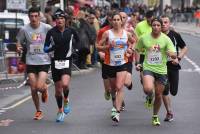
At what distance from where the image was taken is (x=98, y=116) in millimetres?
12508

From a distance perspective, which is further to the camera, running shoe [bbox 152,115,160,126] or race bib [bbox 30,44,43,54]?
race bib [bbox 30,44,43,54]

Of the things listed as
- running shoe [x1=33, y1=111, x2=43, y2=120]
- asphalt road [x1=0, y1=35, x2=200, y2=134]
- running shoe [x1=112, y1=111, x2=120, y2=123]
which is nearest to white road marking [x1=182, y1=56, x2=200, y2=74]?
asphalt road [x1=0, y1=35, x2=200, y2=134]

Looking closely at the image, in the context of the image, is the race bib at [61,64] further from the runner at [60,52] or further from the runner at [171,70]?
the runner at [171,70]

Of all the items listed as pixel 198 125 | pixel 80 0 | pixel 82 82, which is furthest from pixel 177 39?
pixel 80 0

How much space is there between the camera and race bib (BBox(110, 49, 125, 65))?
38.7 ft

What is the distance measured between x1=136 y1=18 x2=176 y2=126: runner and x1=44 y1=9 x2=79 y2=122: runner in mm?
1317

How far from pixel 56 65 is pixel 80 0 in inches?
962

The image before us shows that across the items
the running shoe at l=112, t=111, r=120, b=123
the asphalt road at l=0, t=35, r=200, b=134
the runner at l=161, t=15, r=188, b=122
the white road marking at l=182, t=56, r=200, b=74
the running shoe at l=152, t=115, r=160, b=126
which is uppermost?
the runner at l=161, t=15, r=188, b=122

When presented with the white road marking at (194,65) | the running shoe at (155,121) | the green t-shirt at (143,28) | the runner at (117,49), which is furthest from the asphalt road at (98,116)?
the white road marking at (194,65)

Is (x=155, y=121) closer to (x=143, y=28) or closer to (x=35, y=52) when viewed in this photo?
(x=35, y=52)

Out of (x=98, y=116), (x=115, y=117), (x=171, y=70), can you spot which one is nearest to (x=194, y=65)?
(x=98, y=116)

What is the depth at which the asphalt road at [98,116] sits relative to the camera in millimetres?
10961

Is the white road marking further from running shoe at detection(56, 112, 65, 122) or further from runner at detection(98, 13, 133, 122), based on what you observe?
running shoe at detection(56, 112, 65, 122)

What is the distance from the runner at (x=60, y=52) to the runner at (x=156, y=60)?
1.32 meters
